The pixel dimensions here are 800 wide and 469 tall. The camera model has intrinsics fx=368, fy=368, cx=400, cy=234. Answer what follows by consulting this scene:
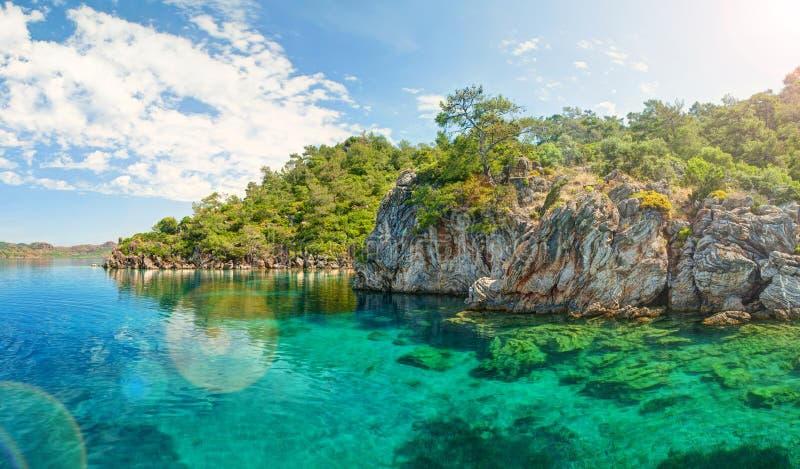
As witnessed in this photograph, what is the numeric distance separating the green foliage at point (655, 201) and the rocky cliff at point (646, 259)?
6 cm

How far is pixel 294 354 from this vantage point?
19.5 m

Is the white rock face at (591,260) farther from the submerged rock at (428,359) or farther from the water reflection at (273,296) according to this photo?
the water reflection at (273,296)

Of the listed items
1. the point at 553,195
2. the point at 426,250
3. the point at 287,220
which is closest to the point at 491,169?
the point at 553,195

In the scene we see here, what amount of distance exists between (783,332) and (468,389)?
18002 mm

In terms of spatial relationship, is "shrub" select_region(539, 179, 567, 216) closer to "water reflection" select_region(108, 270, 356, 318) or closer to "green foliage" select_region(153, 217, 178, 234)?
"water reflection" select_region(108, 270, 356, 318)

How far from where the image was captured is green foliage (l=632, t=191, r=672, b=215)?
26156mm

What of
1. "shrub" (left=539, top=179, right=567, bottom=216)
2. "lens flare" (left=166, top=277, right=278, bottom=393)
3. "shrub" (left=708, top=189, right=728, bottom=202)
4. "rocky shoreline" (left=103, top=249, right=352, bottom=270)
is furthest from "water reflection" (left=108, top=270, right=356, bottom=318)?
"rocky shoreline" (left=103, top=249, right=352, bottom=270)

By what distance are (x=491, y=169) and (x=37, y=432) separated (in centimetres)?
3545

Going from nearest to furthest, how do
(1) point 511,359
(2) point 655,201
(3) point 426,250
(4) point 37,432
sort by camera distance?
(4) point 37,432 → (1) point 511,359 → (2) point 655,201 → (3) point 426,250

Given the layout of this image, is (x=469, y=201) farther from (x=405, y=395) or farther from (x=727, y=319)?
(x=405, y=395)

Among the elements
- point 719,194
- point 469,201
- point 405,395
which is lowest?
point 405,395

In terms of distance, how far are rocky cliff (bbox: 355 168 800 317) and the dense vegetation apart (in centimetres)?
225

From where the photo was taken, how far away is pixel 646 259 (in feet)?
83.3

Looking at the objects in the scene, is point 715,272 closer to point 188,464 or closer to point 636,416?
point 636,416
